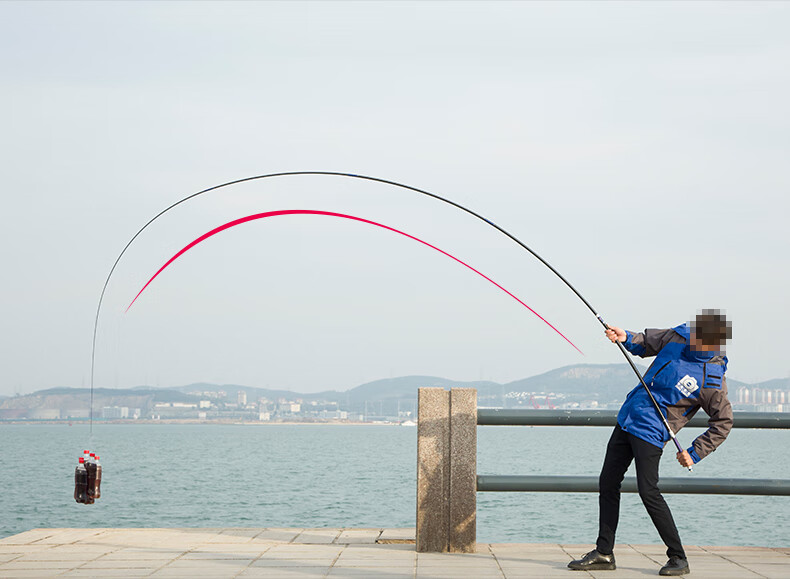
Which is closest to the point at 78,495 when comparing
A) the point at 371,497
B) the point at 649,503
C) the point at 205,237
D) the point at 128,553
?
the point at 128,553

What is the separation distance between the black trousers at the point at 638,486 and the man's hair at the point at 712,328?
0.71 metres

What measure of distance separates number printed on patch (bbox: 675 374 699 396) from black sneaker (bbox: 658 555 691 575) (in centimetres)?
97

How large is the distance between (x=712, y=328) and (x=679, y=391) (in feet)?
1.39

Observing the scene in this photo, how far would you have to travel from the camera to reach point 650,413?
603cm

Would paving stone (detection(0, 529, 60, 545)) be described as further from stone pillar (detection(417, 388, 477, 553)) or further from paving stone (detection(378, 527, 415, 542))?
stone pillar (detection(417, 388, 477, 553))

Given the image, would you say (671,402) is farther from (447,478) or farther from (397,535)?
(397,535)

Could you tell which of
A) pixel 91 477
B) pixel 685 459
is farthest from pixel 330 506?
pixel 685 459

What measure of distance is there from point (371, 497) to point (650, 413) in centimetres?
3322

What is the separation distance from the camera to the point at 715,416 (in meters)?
6.01

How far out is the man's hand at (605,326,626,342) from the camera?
6.06m

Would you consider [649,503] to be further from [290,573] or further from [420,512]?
[290,573]

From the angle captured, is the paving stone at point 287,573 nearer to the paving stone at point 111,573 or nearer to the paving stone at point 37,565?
the paving stone at point 111,573

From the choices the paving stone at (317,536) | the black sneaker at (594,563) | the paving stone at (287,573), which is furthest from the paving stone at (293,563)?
the black sneaker at (594,563)

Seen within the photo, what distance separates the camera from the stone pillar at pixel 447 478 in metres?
6.90
